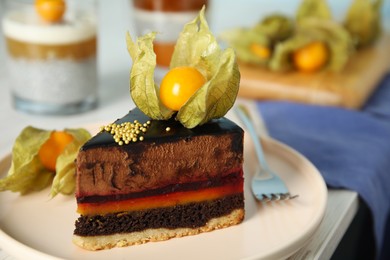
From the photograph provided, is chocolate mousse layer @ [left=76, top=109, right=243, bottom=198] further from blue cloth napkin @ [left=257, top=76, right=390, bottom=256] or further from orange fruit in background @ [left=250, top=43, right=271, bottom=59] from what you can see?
orange fruit in background @ [left=250, top=43, right=271, bottom=59]

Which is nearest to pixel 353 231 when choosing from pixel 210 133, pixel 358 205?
pixel 358 205

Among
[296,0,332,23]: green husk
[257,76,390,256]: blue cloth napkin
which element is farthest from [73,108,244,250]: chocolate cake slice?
[296,0,332,23]: green husk

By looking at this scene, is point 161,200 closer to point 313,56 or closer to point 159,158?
point 159,158

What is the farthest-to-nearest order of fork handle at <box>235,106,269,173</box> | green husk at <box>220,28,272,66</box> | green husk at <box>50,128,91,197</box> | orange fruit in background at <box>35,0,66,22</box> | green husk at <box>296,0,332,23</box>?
green husk at <box>296,0,332,23</box>, green husk at <box>220,28,272,66</box>, orange fruit in background at <box>35,0,66,22</box>, fork handle at <box>235,106,269,173</box>, green husk at <box>50,128,91,197</box>

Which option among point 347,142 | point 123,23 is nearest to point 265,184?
point 347,142

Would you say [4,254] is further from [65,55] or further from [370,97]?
[370,97]

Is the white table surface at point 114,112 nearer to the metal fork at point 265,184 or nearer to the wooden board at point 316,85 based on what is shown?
the metal fork at point 265,184
